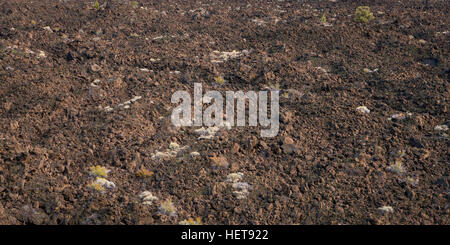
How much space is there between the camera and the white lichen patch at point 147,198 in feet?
18.6

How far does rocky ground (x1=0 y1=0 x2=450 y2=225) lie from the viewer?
18.5 ft

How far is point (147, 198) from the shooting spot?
574 cm

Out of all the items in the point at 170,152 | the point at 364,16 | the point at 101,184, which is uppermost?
the point at 364,16

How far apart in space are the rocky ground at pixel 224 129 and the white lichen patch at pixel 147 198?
0.5 inches

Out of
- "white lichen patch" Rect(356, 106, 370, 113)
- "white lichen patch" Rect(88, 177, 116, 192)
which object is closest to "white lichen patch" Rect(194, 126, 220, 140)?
"white lichen patch" Rect(88, 177, 116, 192)

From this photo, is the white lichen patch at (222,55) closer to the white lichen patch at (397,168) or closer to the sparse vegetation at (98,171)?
the sparse vegetation at (98,171)

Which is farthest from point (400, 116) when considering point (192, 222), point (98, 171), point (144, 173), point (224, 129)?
point (98, 171)

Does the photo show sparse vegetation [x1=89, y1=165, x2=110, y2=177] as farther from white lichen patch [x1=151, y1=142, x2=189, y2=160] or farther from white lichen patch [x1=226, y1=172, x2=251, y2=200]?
white lichen patch [x1=226, y1=172, x2=251, y2=200]

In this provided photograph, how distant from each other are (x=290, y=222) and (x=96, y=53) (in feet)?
22.1

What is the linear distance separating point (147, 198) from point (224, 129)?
6.90ft

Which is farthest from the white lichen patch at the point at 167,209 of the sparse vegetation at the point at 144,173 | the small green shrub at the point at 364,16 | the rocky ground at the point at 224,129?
the small green shrub at the point at 364,16

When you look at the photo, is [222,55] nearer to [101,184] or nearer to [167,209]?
[101,184]

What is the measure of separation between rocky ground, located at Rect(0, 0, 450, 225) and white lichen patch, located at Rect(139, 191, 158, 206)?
13 millimetres

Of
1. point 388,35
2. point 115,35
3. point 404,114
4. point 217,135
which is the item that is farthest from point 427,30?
point 115,35
